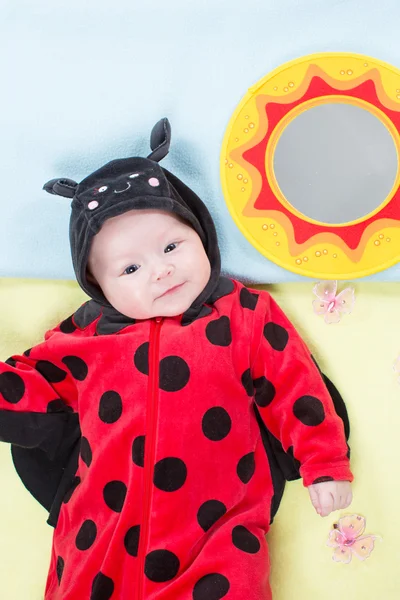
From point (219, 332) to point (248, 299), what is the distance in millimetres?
90

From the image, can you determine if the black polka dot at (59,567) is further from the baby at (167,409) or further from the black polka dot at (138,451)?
the black polka dot at (138,451)

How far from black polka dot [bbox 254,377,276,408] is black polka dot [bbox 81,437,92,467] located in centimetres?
30

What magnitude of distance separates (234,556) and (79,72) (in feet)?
2.93

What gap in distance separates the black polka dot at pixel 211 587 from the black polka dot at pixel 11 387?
0.44m

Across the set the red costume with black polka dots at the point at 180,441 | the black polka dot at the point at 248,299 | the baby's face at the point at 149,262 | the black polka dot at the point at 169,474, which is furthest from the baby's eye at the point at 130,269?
the black polka dot at the point at 169,474

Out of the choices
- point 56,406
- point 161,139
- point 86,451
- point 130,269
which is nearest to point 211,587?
point 86,451

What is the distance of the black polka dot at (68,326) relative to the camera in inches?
45.3

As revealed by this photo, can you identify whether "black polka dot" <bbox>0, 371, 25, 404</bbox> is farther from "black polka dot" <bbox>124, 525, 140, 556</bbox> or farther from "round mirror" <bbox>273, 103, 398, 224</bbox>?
"round mirror" <bbox>273, 103, 398, 224</bbox>

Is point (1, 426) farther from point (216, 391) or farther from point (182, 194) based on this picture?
point (182, 194)

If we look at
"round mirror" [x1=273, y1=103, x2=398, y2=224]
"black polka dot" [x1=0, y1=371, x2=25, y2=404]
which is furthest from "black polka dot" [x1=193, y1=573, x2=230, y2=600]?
"round mirror" [x1=273, y1=103, x2=398, y2=224]

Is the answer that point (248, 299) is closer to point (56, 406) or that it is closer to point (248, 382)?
point (248, 382)

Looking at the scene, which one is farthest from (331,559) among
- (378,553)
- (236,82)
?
(236,82)

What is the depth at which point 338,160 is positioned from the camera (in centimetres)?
112

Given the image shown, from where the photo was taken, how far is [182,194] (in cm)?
110
